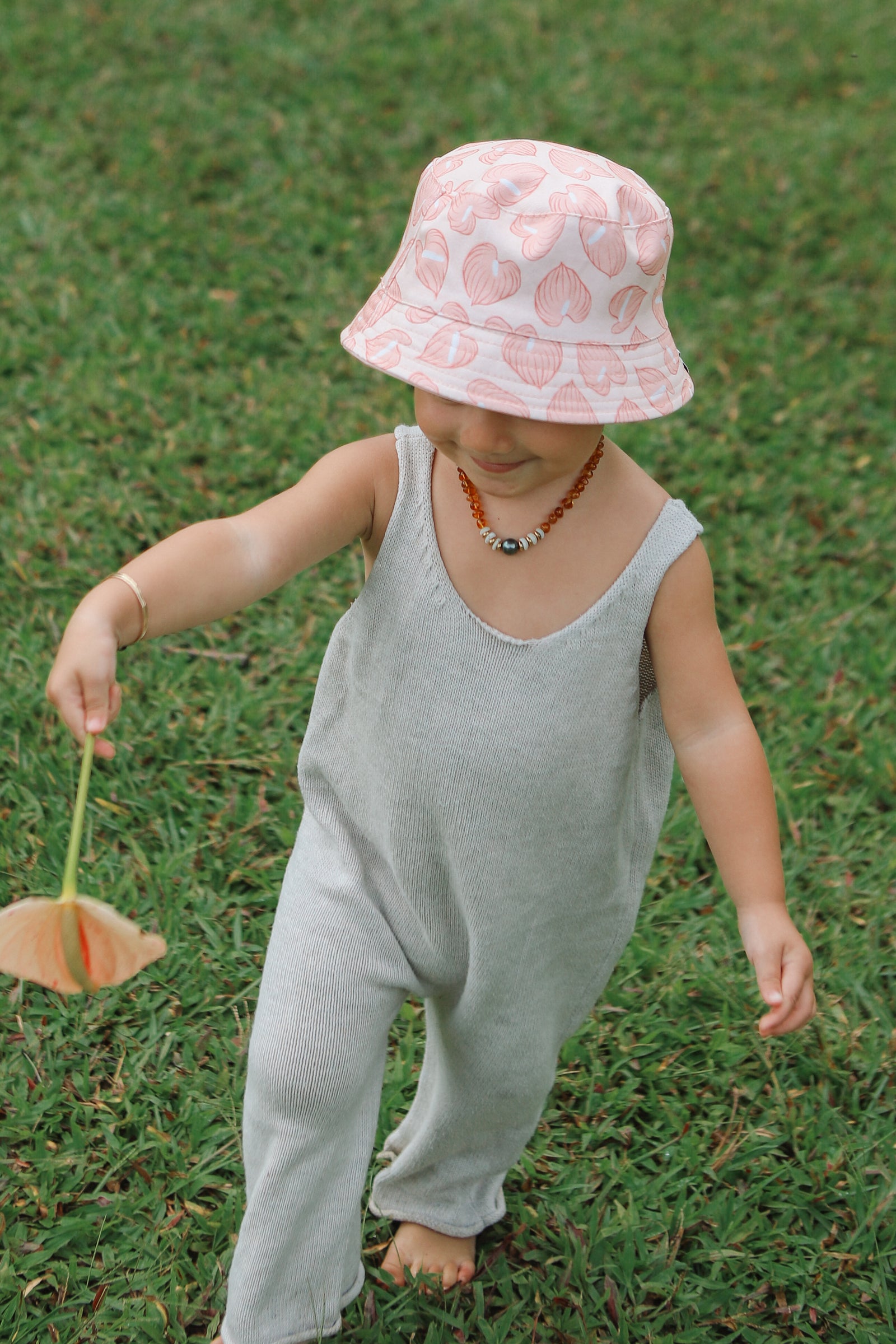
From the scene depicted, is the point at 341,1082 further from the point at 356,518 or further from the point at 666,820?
the point at 666,820

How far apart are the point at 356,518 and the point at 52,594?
173 centimetres

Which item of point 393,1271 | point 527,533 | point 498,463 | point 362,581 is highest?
point 498,463

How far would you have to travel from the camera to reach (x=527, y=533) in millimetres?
1731

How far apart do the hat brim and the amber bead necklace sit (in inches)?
7.7

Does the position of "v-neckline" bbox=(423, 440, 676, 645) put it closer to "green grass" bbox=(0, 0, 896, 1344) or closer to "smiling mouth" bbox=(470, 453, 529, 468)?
"smiling mouth" bbox=(470, 453, 529, 468)

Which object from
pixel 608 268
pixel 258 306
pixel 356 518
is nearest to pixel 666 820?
pixel 356 518

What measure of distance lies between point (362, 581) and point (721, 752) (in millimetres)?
1830

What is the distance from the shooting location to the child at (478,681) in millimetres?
1495

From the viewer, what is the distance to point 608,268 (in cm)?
149

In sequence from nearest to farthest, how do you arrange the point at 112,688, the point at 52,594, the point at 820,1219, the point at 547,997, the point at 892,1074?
1. the point at 112,688
2. the point at 547,997
3. the point at 820,1219
4. the point at 892,1074
5. the point at 52,594

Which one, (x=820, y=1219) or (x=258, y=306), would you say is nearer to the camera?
(x=820, y=1219)

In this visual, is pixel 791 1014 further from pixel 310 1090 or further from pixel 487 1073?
pixel 310 1090

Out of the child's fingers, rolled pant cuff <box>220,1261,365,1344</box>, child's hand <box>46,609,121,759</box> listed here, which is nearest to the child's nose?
child's hand <box>46,609,121,759</box>

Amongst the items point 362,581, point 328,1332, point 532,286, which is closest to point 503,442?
point 532,286
